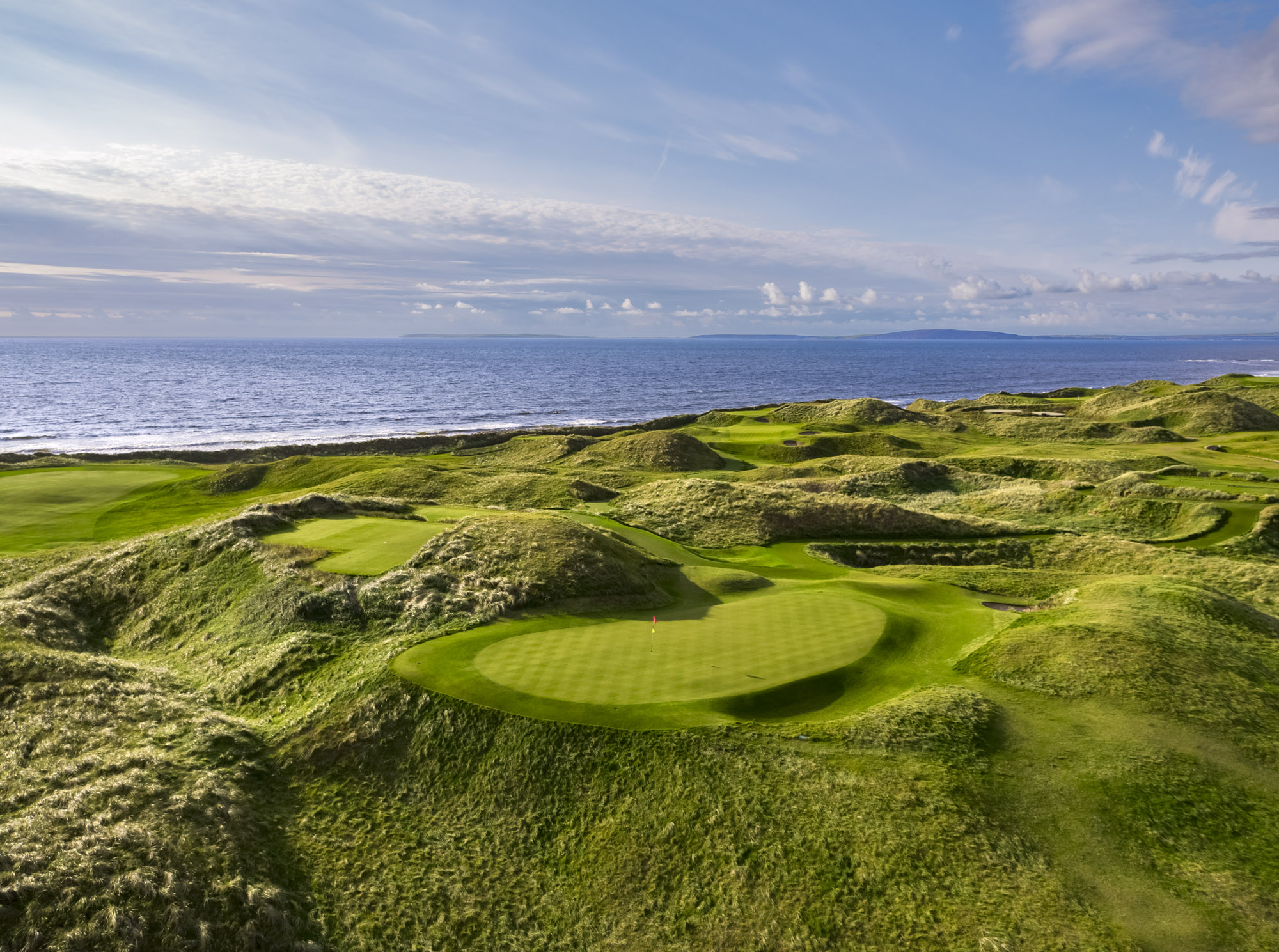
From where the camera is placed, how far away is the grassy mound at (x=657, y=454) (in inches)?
2458

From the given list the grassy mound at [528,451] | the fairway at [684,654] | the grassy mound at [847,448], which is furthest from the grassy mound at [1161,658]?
the grassy mound at [528,451]

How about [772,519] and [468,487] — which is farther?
[468,487]

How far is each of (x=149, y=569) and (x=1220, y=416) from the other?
102 meters

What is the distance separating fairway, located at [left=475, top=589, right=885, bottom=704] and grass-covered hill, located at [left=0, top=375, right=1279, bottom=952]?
0.40 feet

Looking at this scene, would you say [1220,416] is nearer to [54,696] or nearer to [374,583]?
[374,583]

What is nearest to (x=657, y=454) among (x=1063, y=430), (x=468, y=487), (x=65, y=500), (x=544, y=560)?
(x=468, y=487)

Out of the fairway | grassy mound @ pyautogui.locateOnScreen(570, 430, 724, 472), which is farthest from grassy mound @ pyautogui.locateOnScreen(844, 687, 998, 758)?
grassy mound @ pyautogui.locateOnScreen(570, 430, 724, 472)

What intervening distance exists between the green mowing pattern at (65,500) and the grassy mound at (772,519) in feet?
104

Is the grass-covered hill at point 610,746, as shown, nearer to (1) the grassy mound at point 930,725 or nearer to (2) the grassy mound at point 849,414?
(1) the grassy mound at point 930,725

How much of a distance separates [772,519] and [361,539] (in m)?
22.7

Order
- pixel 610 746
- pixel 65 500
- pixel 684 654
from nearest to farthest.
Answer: pixel 610 746 → pixel 684 654 → pixel 65 500

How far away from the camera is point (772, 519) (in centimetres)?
4078

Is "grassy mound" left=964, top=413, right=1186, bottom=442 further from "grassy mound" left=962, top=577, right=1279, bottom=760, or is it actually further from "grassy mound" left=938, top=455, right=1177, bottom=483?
"grassy mound" left=962, top=577, right=1279, bottom=760

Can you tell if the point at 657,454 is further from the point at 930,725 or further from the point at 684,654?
the point at 930,725
